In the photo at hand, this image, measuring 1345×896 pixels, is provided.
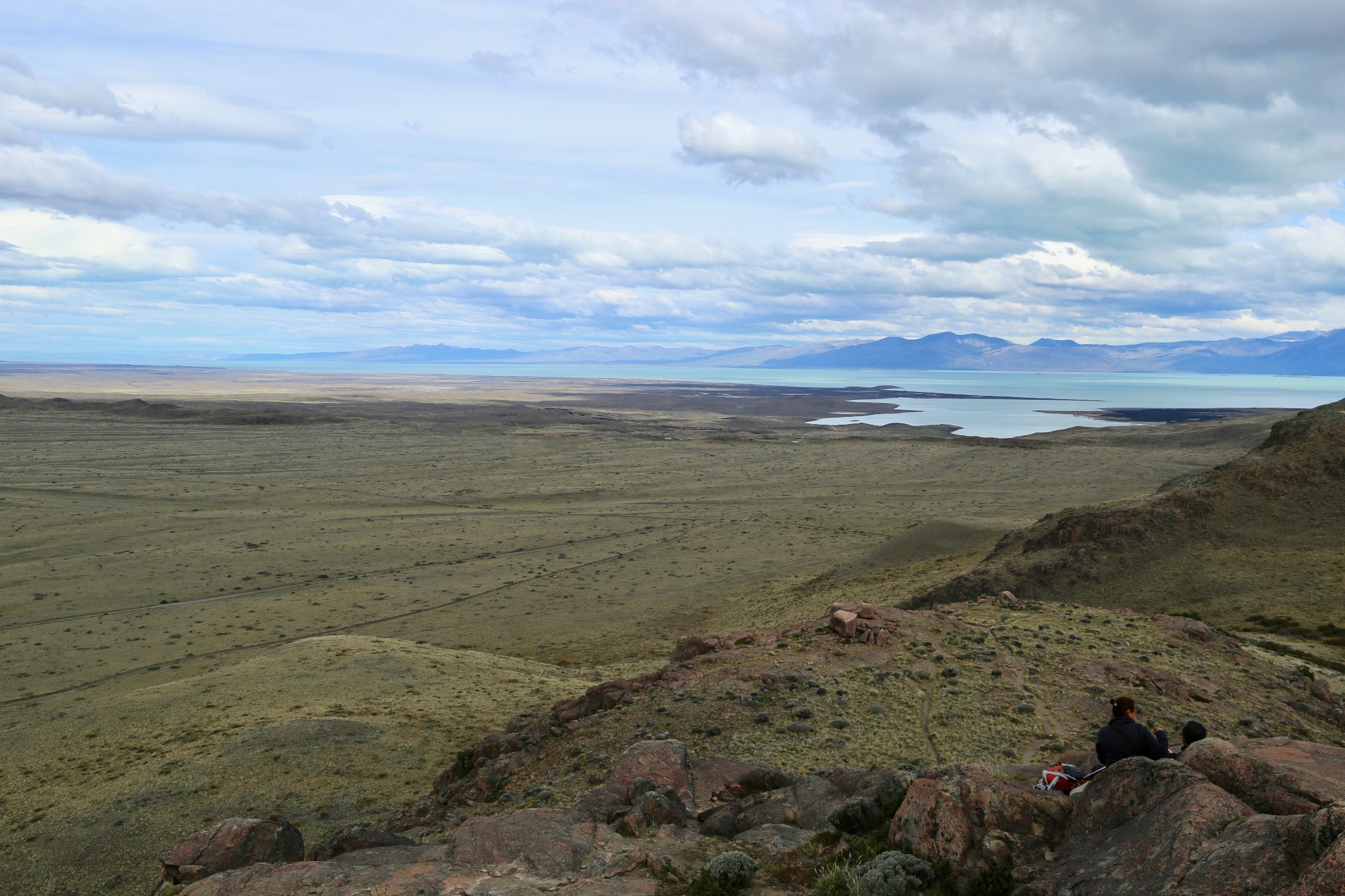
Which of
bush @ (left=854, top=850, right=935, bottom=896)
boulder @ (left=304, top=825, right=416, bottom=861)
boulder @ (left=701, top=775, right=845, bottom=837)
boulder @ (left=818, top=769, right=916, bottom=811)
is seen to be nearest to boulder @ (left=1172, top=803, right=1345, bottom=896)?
bush @ (left=854, top=850, right=935, bottom=896)

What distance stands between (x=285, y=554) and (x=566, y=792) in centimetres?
2976

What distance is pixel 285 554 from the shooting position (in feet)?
118

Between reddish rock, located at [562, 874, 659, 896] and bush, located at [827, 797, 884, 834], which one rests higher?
bush, located at [827, 797, 884, 834]

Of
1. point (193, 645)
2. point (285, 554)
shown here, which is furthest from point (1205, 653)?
point (285, 554)

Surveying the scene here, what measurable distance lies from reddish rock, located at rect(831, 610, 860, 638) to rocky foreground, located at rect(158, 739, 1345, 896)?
593 cm

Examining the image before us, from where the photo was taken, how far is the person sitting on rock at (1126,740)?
8.23 meters

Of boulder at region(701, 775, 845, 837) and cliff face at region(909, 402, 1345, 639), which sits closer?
boulder at region(701, 775, 845, 837)

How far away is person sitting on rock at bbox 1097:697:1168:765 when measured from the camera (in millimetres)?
8227

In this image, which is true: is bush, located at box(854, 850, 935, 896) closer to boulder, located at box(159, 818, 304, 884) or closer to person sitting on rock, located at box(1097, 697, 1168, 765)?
person sitting on rock, located at box(1097, 697, 1168, 765)

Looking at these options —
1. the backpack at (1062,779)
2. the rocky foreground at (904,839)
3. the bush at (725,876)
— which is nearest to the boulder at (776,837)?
the rocky foreground at (904,839)

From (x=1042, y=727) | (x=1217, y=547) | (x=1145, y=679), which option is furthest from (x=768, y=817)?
(x=1217, y=547)

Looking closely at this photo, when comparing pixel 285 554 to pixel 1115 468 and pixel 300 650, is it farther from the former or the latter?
pixel 1115 468

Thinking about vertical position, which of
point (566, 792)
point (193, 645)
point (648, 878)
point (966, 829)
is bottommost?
point (193, 645)

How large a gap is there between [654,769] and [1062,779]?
15.6 feet
